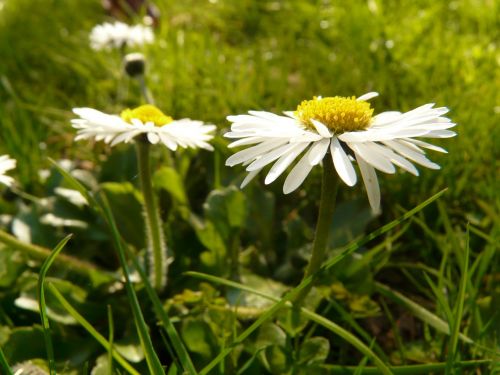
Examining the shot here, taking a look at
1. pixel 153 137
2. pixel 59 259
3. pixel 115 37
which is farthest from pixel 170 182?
pixel 115 37

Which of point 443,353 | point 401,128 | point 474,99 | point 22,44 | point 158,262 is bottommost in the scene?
point 443,353

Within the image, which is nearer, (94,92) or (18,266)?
(18,266)

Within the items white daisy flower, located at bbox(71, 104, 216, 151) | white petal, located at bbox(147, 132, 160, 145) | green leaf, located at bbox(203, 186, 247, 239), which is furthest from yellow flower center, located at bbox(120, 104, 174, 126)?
green leaf, located at bbox(203, 186, 247, 239)

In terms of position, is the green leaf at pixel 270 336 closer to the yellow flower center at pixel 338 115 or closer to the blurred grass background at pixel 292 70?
the yellow flower center at pixel 338 115

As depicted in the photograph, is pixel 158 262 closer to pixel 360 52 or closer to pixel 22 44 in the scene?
pixel 360 52

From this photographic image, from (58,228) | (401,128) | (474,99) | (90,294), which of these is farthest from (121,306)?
(474,99)

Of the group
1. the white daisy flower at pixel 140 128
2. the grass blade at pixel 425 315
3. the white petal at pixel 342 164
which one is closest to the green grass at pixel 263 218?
the grass blade at pixel 425 315

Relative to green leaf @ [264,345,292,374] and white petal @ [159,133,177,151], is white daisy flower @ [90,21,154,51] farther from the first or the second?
green leaf @ [264,345,292,374]
